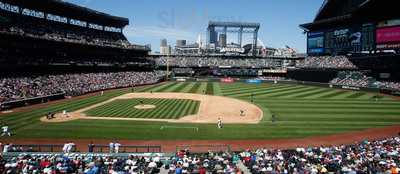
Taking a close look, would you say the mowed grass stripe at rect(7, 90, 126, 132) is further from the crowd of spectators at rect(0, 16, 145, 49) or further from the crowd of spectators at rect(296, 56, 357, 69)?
the crowd of spectators at rect(296, 56, 357, 69)

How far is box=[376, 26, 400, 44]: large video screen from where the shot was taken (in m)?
64.2

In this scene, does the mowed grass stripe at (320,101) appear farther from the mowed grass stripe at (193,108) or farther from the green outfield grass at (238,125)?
the mowed grass stripe at (193,108)

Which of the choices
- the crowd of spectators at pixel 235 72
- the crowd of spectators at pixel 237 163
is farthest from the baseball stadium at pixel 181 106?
the crowd of spectators at pixel 235 72

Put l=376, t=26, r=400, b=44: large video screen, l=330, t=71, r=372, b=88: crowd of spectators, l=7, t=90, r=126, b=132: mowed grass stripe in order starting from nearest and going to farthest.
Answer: l=7, t=90, r=126, b=132: mowed grass stripe < l=376, t=26, r=400, b=44: large video screen < l=330, t=71, r=372, b=88: crowd of spectators

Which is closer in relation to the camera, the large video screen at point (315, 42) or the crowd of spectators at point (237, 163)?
the crowd of spectators at point (237, 163)

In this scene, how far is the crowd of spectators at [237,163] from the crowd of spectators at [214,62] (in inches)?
3793

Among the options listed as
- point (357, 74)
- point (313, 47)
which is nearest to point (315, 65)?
point (313, 47)

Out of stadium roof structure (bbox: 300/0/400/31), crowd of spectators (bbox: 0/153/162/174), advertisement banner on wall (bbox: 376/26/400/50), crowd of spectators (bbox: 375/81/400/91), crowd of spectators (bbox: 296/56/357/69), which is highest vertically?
stadium roof structure (bbox: 300/0/400/31)

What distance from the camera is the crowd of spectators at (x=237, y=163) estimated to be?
1734cm

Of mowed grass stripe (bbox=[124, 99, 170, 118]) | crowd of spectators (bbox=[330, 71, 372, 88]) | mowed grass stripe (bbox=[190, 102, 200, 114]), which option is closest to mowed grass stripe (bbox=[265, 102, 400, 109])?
mowed grass stripe (bbox=[190, 102, 200, 114])

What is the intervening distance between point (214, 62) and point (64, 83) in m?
64.4

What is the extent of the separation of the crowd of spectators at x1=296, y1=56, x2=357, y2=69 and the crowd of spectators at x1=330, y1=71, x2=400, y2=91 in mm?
2030

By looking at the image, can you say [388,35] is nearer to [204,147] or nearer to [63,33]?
[204,147]

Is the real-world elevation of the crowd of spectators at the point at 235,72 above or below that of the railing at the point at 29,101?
above
